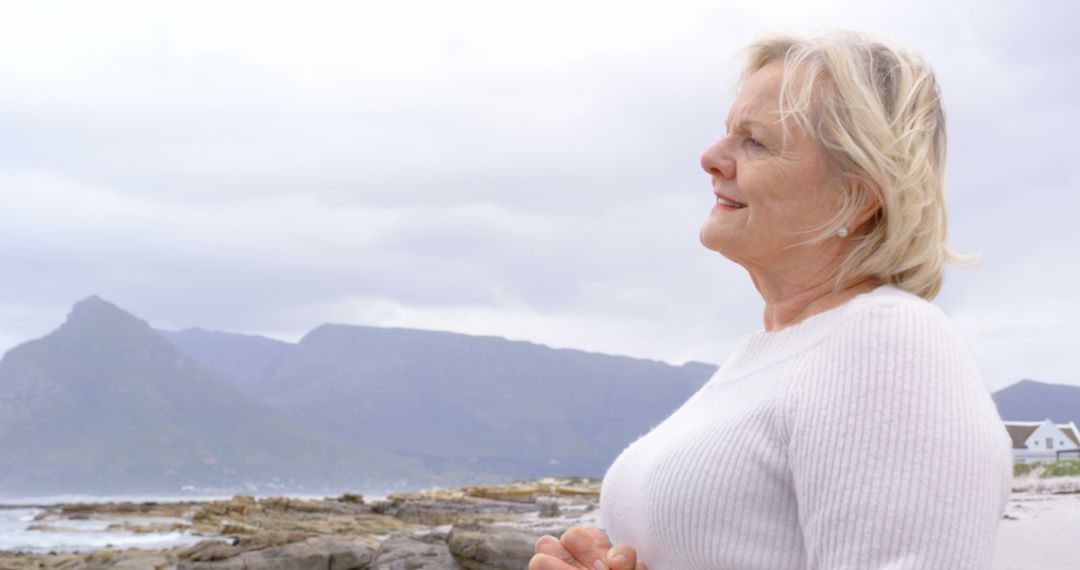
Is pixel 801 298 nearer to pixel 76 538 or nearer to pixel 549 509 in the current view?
pixel 549 509

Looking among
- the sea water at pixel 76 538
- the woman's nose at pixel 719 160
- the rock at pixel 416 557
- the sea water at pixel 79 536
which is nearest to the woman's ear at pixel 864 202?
the woman's nose at pixel 719 160

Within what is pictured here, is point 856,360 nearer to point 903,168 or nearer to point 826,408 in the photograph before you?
point 826,408

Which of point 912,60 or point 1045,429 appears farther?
point 1045,429

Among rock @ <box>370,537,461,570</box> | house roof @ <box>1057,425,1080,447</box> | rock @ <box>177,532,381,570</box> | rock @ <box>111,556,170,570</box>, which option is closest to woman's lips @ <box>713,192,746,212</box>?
rock @ <box>370,537,461,570</box>

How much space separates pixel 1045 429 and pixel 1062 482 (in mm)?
28922

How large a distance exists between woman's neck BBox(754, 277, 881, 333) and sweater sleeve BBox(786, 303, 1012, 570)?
0.70ft

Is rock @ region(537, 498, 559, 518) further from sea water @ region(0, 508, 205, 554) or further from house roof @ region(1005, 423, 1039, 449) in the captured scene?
house roof @ region(1005, 423, 1039, 449)

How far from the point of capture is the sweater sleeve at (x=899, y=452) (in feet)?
4.72

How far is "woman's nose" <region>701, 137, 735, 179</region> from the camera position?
6.28ft

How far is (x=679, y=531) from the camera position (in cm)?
172

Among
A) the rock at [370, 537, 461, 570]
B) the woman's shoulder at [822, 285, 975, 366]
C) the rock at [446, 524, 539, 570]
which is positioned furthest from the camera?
the rock at [370, 537, 461, 570]

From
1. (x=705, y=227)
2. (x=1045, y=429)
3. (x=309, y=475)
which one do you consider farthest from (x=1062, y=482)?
(x=309, y=475)

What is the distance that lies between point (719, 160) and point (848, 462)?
0.64 m

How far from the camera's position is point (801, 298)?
6.30ft
